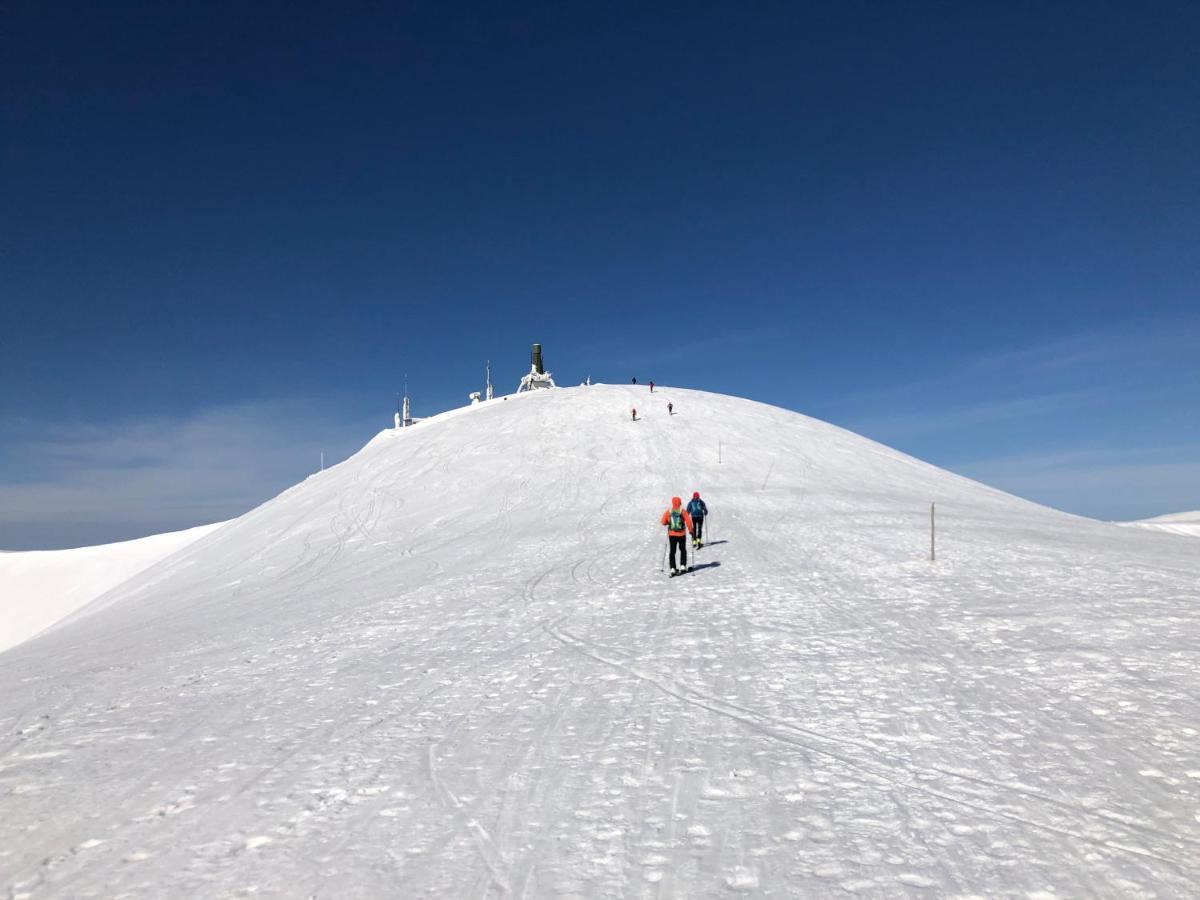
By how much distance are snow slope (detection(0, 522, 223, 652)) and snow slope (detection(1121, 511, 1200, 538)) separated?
61.7 m

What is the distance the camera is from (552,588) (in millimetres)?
13820

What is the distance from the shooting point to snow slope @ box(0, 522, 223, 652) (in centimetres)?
4056

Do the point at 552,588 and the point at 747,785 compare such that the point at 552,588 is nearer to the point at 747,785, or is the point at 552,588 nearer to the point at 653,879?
the point at 747,785

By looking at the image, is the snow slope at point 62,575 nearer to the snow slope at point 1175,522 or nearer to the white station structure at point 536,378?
the white station structure at point 536,378

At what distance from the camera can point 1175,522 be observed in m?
41.5

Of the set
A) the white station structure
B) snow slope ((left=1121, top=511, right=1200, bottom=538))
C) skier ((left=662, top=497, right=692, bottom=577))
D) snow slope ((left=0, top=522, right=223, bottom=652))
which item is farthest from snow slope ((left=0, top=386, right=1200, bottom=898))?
the white station structure

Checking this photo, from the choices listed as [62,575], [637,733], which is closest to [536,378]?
[62,575]

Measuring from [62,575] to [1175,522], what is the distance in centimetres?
7519

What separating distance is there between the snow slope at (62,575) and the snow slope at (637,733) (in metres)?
32.9

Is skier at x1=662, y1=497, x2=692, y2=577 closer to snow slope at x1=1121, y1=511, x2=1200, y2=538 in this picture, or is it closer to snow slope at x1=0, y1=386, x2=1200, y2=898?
snow slope at x1=0, y1=386, x2=1200, y2=898

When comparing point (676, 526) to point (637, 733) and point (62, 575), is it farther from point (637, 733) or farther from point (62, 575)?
point (62, 575)

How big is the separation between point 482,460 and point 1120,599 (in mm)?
27978

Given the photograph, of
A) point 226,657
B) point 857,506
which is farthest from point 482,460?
point 226,657

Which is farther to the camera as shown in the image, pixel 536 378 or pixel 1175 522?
pixel 536 378
